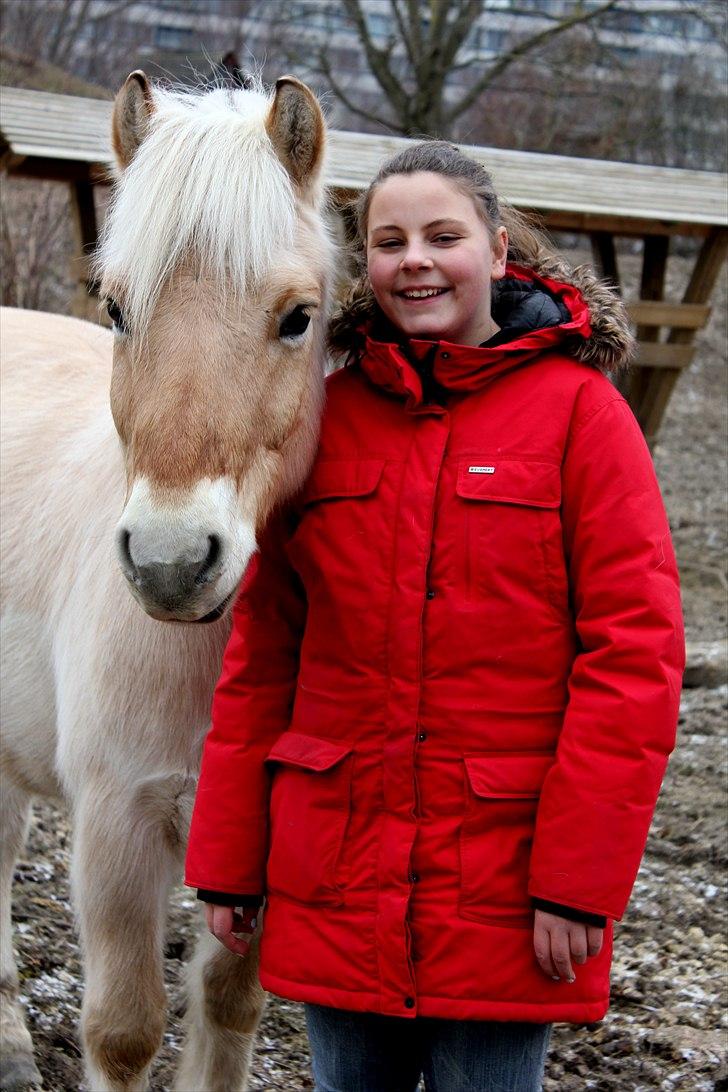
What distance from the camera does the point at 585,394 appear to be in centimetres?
186

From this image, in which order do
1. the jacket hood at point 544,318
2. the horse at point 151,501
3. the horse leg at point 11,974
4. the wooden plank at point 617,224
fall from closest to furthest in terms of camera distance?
the horse at point 151,501 < the jacket hood at point 544,318 < the horse leg at point 11,974 < the wooden plank at point 617,224

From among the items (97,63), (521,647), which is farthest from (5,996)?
(97,63)

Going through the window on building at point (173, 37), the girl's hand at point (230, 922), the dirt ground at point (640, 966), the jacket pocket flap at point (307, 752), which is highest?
the window on building at point (173, 37)

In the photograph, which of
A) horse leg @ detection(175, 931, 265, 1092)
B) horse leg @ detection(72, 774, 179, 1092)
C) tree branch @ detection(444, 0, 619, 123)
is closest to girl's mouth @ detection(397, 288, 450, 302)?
horse leg @ detection(72, 774, 179, 1092)

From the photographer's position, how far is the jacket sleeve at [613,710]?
1.69 meters

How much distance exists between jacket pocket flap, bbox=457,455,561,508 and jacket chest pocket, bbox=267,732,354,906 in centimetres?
43

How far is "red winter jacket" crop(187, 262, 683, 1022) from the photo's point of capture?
171 cm

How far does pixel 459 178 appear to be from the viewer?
1949 mm

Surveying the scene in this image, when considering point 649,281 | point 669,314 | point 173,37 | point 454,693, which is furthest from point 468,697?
point 173,37

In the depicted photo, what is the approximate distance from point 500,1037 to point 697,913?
84.0 inches

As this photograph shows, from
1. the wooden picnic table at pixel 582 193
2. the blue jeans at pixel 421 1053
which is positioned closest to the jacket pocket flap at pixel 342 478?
the blue jeans at pixel 421 1053

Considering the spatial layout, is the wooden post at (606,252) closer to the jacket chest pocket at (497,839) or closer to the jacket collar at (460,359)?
the jacket collar at (460,359)

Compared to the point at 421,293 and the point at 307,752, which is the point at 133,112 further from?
the point at 307,752

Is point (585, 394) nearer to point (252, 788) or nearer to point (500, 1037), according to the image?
point (252, 788)
